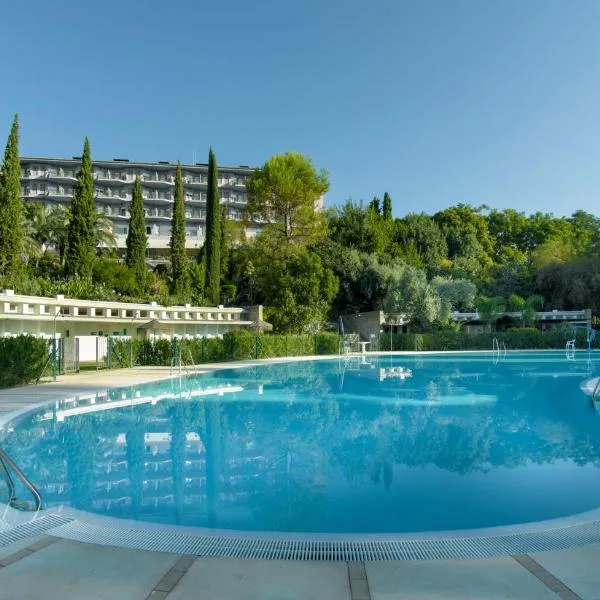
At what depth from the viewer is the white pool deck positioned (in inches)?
126

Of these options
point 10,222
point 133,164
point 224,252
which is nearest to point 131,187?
point 133,164

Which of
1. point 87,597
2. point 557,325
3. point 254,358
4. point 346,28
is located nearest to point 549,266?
point 557,325

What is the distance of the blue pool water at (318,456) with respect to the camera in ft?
19.4

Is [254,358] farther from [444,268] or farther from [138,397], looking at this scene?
[444,268]

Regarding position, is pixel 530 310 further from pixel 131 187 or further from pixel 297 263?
pixel 131 187

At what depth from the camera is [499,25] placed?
60.6 ft

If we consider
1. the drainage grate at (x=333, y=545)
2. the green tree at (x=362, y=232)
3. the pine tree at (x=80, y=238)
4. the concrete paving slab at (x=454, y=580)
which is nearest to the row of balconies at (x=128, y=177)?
the green tree at (x=362, y=232)

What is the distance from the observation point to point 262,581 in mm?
3430

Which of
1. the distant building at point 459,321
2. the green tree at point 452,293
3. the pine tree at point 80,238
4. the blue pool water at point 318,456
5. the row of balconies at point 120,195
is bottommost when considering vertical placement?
the blue pool water at point 318,456

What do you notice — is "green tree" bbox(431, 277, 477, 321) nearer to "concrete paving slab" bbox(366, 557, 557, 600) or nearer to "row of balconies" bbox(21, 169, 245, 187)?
"row of balconies" bbox(21, 169, 245, 187)

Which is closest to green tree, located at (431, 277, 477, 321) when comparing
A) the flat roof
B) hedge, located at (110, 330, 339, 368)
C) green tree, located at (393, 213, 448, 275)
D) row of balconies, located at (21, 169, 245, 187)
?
green tree, located at (393, 213, 448, 275)

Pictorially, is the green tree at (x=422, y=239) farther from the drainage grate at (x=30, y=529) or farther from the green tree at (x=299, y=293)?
the drainage grate at (x=30, y=529)

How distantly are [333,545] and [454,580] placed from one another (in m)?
1.08

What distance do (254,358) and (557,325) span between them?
24368 mm
